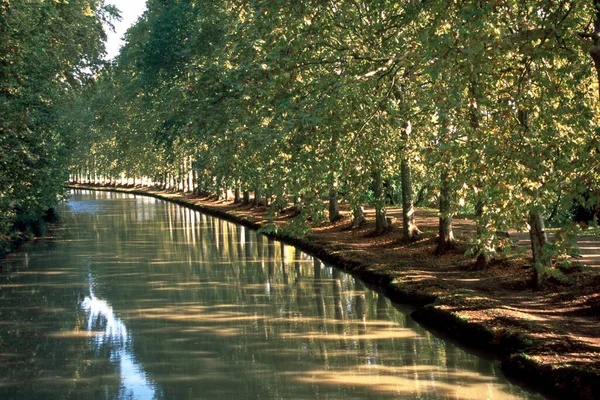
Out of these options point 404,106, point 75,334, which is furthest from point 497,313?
point 75,334

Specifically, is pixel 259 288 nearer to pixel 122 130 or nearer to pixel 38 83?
pixel 38 83

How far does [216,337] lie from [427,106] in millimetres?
6593

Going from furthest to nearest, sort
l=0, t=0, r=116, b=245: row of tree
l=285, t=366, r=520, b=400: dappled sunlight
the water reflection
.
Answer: l=0, t=0, r=116, b=245: row of tree
the water reflection
l=285, t=366, r=520, b=400: dappled sunlight

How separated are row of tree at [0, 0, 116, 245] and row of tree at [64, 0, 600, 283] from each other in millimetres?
5164

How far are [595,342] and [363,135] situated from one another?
22.3 feet

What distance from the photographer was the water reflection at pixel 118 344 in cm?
1182

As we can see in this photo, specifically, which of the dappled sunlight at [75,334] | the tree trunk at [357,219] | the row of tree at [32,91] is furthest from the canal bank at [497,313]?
the row of tree at [32,91]

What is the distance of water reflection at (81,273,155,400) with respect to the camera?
38.8 feet

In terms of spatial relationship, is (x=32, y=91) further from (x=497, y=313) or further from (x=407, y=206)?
(x=497, y=313)

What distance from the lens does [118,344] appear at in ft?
48.6

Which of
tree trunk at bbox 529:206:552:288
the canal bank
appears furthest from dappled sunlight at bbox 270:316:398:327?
tree trunk at bbox 529:206:552:288

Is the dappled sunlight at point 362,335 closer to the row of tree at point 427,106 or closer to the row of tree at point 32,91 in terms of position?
the row of tree at point 427,106

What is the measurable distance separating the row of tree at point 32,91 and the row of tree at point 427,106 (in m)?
5.16

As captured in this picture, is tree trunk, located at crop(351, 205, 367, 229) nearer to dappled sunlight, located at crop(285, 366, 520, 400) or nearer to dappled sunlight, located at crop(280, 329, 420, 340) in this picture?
dappled sunlight, located at crop(280, 329, 420, 340)
